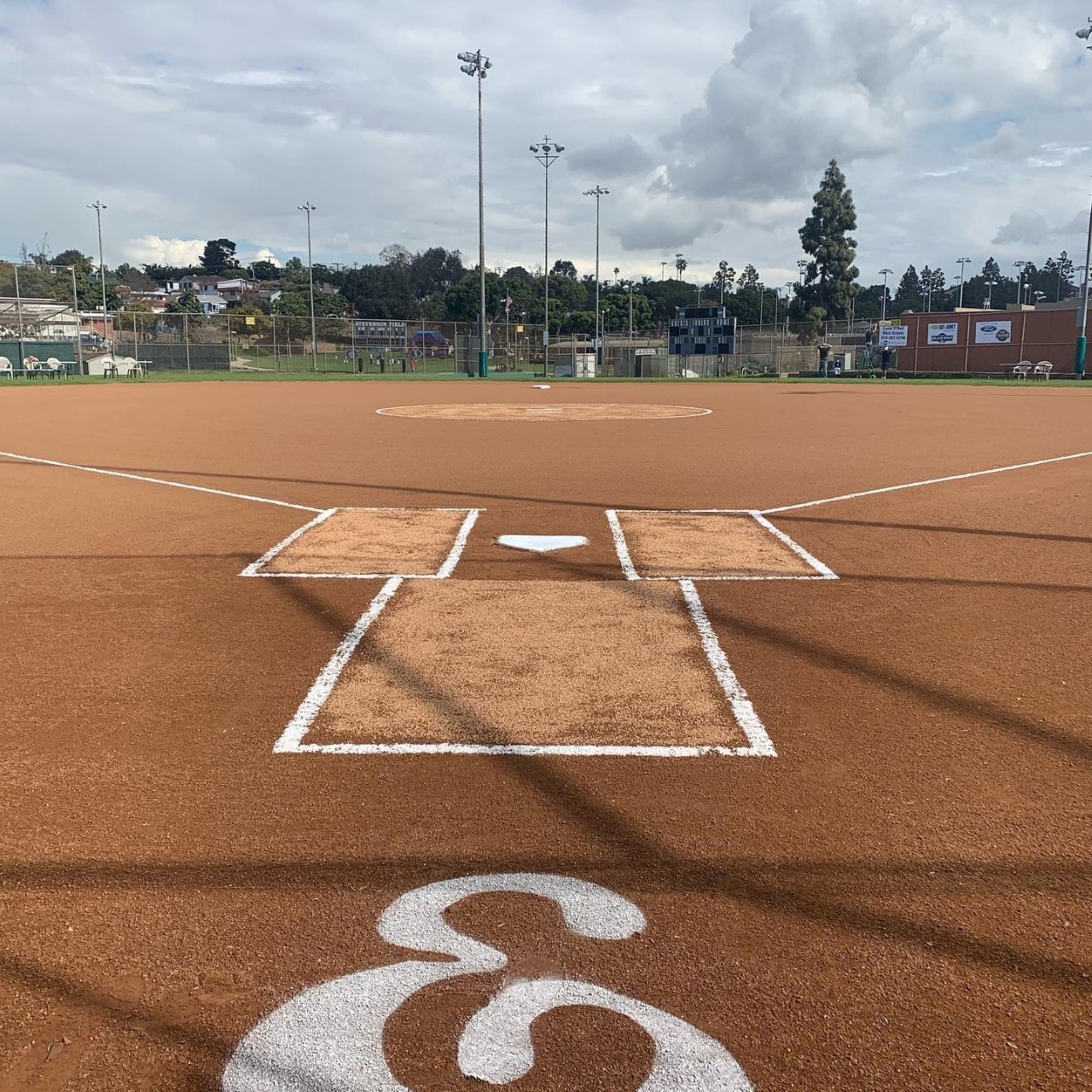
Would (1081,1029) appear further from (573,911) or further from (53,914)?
(53,914)

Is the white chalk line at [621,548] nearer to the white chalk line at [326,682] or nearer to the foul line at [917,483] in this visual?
the foul line at [917,483]

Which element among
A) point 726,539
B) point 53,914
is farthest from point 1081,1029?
point 726,539

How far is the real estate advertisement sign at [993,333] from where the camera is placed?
183 ft

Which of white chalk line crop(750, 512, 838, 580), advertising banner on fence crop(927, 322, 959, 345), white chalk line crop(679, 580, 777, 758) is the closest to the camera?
white chalk line crop(679, 580, 777, 758)

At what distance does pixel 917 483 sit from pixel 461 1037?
10744 mm

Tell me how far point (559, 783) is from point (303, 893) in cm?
117

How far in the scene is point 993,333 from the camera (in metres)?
56.2

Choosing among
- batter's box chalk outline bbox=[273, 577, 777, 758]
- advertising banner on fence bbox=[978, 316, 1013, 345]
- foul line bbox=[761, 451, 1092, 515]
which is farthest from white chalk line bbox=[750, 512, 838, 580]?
advertising banner on fence bbox=[978, 316, 1013, 345]

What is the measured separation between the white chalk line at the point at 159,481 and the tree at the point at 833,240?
3098 inches

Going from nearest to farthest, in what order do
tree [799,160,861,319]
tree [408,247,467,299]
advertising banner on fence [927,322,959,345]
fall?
advertising banner on fence [927,322,959,345], tree [799,160,861,319], tree [408,247,467,299]

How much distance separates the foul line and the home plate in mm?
2436

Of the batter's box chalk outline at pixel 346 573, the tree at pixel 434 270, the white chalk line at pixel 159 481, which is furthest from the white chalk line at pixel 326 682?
the tree at pixel 434 270

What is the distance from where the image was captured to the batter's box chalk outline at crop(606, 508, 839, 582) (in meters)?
7.01

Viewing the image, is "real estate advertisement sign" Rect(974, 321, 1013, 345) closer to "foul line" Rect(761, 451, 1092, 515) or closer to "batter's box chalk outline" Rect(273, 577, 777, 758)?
"foul line" Rect(761, 451, 1092, 515)
